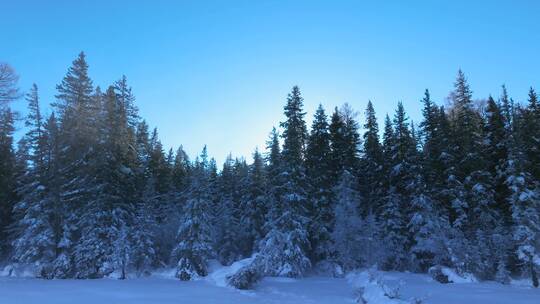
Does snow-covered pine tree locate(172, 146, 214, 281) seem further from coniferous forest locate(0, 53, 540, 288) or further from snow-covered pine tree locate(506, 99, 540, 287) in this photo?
snow-covered pine tree locate(506, 99, 540, 287)

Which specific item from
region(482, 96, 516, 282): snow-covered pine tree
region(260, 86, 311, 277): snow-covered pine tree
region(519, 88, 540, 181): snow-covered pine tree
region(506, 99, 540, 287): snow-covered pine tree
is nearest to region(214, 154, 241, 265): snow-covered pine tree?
region(260, 86, 311, 277): snow-covered pine tree

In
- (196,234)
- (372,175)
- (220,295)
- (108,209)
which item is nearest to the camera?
(220,295)

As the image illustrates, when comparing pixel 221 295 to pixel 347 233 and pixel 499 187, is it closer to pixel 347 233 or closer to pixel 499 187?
pixel 347 233

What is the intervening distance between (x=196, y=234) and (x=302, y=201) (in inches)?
354

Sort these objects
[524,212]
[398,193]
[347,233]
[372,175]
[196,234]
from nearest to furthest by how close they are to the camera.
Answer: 1. [524,212]
2. [196,234]
3. [347,233]
4. [398,193]
5. [372,175]

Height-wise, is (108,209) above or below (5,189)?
below

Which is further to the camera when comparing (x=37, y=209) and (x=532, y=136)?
(x=532, y=136)

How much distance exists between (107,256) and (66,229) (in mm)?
3638

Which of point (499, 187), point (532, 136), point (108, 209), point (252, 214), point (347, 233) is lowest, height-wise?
point (347, 233)

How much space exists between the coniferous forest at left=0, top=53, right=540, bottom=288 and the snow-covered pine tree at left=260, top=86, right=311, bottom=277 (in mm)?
109

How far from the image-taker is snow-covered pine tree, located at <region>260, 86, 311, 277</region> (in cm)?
3116

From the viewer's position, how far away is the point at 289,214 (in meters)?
32.9

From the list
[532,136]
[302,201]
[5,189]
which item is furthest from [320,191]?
[5,189]

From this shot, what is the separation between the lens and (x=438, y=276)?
98.3 feet
